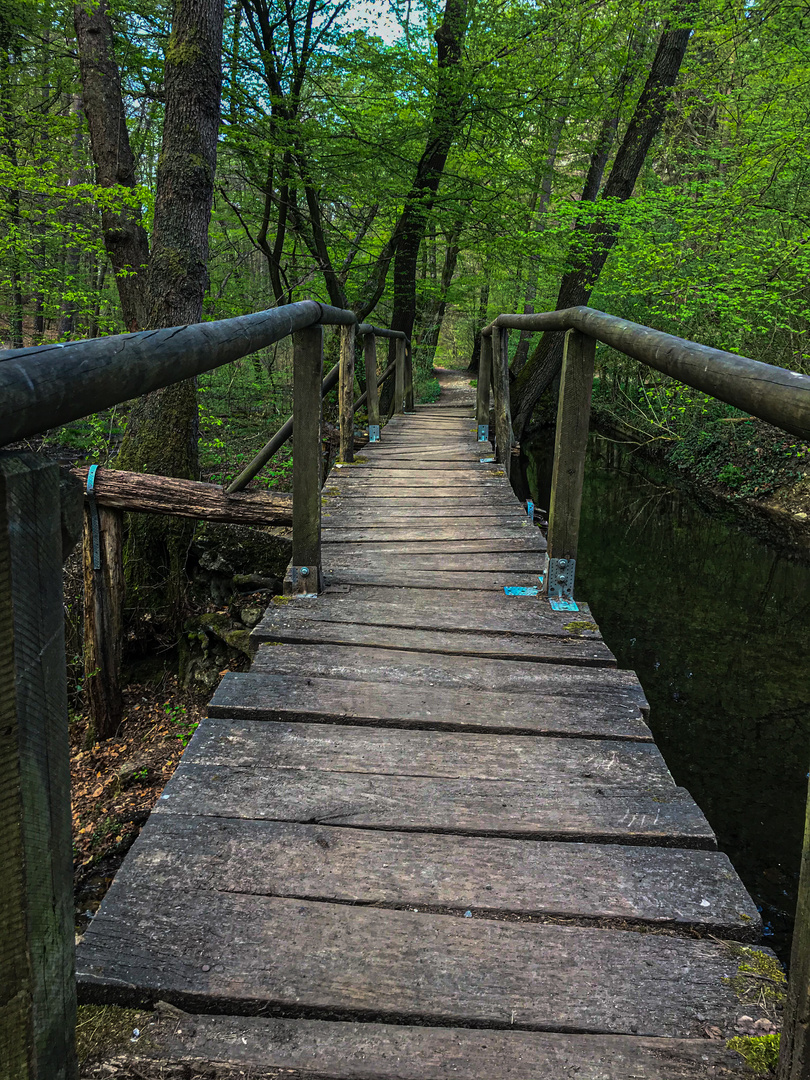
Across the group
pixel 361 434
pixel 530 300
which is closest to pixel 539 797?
pixel 361 434

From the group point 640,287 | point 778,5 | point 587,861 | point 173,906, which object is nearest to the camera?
point 173,906

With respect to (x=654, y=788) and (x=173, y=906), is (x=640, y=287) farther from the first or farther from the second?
(x=173, y=906)

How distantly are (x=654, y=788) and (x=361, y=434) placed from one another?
6.61 meters

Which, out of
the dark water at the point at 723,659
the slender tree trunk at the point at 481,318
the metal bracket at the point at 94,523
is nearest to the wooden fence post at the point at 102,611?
the metal bracket at the point at 94,523

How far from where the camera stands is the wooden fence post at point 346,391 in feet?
17.6

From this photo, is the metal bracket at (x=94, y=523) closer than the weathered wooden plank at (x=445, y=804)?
No

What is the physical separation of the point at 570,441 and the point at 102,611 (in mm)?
3032

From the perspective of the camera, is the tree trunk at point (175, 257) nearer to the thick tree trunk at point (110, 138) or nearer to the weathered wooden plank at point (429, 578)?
the thick tree trunk at point (110, 138)

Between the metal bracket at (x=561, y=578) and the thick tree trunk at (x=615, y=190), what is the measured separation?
5.49m

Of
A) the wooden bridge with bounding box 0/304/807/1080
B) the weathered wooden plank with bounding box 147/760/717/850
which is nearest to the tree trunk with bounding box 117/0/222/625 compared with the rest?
the wooden bridge with bounding box 0/304/807/1080

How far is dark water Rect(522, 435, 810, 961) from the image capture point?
13.5 ft

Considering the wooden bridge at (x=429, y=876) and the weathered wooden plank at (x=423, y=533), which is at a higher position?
the weathered wooden plank at (x=423, y=533)

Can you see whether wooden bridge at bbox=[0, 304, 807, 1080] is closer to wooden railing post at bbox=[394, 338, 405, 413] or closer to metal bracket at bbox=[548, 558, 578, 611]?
metal bracket at bbox=[548, 558, 578, 611]

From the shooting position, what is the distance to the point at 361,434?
800 cm
